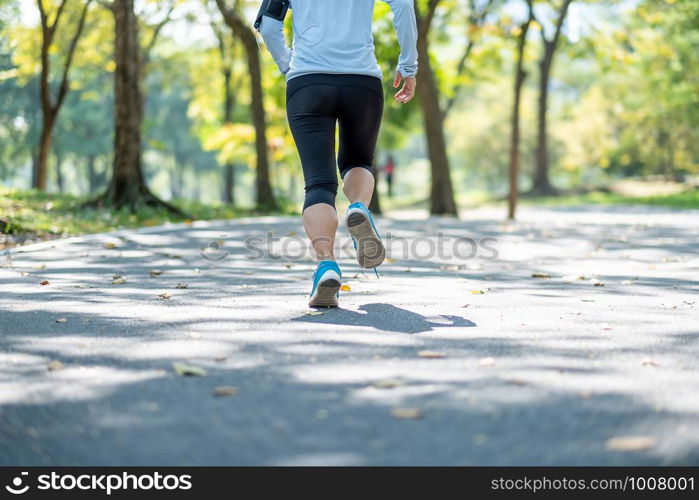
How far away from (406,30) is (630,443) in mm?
3427

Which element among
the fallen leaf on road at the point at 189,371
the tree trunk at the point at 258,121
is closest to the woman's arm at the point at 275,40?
the fallen leaf on road at the point at 189,371

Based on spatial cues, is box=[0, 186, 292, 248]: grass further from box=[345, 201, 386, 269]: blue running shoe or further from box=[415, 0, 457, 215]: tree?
box=[345, 201, 386, 269]: blue running shoe

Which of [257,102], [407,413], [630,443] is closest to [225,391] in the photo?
[407,413]

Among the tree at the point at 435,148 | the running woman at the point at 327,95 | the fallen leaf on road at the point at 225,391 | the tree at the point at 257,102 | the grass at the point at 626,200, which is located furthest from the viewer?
the grass at the point at 626,200

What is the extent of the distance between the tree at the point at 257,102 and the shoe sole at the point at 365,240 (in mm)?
14382

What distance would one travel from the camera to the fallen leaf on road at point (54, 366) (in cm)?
369

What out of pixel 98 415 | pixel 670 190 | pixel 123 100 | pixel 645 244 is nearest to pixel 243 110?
pixel 670 190

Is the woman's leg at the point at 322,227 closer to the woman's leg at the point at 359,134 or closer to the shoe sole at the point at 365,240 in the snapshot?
the shoe sole at the point at 365,240

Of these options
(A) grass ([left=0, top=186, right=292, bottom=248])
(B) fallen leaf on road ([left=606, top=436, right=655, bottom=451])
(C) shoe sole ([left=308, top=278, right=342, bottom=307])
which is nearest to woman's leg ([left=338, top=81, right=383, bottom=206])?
(C) shoe sole ([left=308, top=278, right=342, bottom=307])

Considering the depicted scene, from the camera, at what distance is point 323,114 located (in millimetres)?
5391

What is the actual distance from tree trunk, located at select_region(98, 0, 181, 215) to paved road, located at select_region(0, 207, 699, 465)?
745cm

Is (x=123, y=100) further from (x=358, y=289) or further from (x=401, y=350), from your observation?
(x=401, y=350)

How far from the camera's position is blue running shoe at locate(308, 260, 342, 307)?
5219mm

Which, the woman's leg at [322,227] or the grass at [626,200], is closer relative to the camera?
the woman's leg at [322,227]
